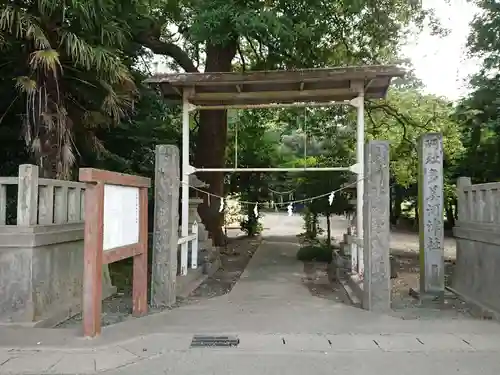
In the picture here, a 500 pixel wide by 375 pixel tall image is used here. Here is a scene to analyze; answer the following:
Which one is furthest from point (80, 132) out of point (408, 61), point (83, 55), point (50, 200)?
point (408, 61)

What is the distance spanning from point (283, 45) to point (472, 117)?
8.63 metres

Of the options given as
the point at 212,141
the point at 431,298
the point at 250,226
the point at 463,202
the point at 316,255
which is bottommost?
the point at 431,298

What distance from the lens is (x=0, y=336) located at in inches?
253

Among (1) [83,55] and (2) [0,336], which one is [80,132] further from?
(2) [0,336]

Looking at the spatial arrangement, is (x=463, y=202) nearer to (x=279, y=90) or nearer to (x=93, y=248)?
(x=279, y=90)

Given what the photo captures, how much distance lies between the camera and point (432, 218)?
8.73 metres

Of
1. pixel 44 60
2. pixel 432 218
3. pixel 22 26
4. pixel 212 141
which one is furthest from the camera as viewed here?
pixel 212 141

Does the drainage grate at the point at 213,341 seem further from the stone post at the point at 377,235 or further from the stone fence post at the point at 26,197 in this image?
the stone fence post at the point at 26,197

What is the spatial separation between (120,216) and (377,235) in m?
3.77

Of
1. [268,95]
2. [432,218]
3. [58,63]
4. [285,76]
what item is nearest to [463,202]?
[432,218]

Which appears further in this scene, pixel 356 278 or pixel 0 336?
pixel 356 278

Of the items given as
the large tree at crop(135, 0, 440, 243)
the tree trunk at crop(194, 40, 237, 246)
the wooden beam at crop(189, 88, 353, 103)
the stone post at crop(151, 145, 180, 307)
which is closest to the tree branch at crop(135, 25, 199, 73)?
the large tree at crop(135, 0, 440, 243)

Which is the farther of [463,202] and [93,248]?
[463,202]

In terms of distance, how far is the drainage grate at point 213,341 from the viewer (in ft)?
20.1
